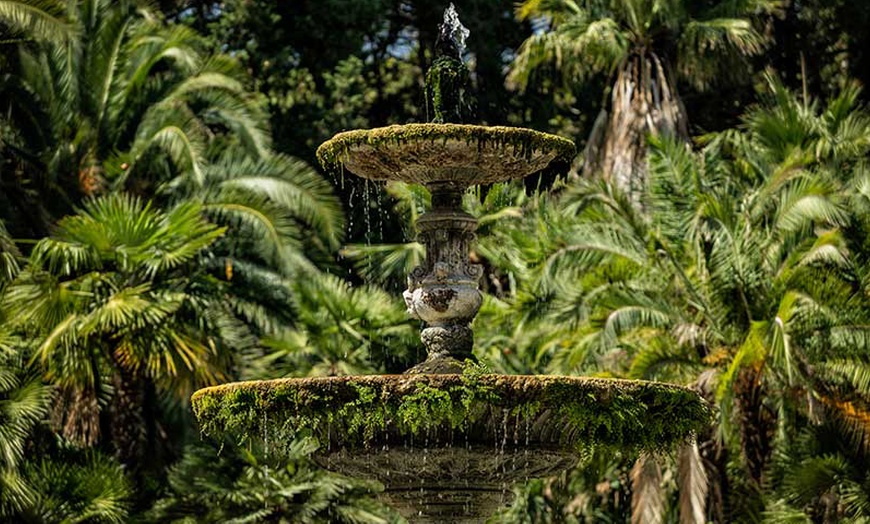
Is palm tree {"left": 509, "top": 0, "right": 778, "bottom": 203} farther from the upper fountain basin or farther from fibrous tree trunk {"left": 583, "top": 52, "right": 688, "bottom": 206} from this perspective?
the upper fountain basin

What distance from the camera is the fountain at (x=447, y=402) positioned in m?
10.1

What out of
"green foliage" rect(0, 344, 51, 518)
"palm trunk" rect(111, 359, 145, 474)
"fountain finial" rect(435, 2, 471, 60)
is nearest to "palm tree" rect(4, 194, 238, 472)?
"palm trunk" rect(111, 359, 145, 474)

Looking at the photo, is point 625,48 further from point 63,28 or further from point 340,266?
point 63,28

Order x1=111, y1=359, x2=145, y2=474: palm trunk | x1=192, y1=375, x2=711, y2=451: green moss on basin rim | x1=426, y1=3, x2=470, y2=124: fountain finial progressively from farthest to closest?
x1=111, y1=359, x2=145, y2=474: palm trunk, x1=426, y1=3, x2=470, y2=124: fountain finial, x1=192, y1=375, x2=711, y2=451: green moss on basin rim

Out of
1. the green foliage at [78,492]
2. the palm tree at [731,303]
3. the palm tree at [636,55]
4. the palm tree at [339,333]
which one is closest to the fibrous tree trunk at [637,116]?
the palm tree at [636,55]

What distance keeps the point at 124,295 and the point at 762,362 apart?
22.6ft

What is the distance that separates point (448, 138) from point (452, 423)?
182 cm

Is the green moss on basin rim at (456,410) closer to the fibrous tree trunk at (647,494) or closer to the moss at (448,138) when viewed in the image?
the moss at (448,138)

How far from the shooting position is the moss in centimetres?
1093

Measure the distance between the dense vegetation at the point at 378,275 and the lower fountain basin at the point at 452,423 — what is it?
20.4 ft

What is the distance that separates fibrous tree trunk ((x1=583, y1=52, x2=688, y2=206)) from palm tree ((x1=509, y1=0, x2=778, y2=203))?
0.5 inches

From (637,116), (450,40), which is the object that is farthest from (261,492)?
(450,40)

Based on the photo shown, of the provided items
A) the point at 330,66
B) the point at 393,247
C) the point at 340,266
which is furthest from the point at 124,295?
the point at 330,66

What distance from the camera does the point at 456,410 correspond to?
10000mm
